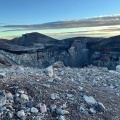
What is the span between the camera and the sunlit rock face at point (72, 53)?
3478cm

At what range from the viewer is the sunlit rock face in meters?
34.8

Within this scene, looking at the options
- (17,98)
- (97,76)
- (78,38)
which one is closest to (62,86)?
(17,98)

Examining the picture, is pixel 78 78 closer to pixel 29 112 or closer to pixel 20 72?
Result: pixel 20 72

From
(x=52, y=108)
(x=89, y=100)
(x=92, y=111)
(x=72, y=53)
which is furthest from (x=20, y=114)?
(x=72, y=53)

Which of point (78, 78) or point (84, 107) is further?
point (78, 78)

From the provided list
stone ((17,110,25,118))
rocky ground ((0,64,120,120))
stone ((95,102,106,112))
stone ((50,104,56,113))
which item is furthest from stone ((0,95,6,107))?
stone ((95,102,106,112))

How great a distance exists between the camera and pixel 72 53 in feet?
129

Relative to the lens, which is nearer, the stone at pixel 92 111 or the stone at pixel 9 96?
the stone at pixel 9 96

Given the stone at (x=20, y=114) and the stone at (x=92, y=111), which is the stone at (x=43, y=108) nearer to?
the stone at (x=20, y=114)

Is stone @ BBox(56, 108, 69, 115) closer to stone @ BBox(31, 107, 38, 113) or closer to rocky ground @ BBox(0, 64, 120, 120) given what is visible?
rocky ground @ BBox(0, 64, 120, 120)

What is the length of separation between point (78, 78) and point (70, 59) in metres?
26.1

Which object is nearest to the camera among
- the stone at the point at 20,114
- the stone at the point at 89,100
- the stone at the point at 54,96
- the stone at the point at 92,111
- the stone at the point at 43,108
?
the stone at the point at 20,114

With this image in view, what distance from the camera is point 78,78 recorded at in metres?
12.9

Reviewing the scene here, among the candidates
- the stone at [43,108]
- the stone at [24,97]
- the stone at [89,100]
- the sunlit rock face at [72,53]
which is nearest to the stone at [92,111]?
the stone at [89,100]
